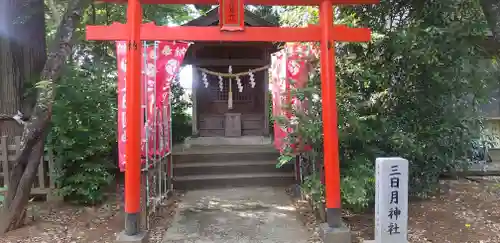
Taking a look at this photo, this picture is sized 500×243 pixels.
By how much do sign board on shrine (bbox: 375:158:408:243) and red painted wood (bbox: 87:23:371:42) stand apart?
2.02 metres

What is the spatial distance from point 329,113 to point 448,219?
9.58 feet

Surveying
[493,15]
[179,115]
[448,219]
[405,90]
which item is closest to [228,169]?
[405,90]

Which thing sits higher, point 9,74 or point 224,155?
point 9,74

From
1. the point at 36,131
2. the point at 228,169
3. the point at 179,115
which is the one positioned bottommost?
the point at 228,169

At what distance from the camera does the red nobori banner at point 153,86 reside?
214 inches

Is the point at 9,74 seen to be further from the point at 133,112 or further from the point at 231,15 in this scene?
the point at 231,15

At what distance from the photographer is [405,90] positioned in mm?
6566

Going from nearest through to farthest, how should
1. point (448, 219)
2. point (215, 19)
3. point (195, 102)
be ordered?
1. point (448, 219)
2. point (215, 19)
3. point (195, 102)

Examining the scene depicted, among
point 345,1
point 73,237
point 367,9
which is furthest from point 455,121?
point 73,237

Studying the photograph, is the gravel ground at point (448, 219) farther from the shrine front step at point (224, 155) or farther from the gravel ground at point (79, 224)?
the gravel ground at point (79, 224)

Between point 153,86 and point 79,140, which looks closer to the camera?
point 153,86

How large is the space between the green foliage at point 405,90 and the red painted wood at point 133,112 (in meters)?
2.35

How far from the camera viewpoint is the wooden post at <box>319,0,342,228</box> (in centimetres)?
513

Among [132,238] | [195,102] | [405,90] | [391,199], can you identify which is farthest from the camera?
[195,102]
